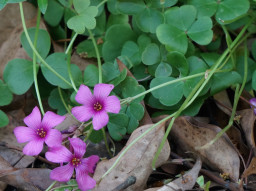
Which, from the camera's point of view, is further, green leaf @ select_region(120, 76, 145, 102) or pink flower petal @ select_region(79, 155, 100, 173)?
green leaf @ select_region(120, 76, 145, 102)

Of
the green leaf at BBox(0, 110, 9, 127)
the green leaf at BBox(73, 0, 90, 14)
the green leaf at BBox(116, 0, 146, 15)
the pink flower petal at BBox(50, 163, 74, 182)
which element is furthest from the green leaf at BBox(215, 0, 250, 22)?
the green leaf at BBox(0, 110, 9, 127)

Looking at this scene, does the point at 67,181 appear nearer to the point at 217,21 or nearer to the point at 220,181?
the point at 220,181

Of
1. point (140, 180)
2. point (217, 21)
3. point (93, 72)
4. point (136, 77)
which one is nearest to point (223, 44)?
point (217, 21)

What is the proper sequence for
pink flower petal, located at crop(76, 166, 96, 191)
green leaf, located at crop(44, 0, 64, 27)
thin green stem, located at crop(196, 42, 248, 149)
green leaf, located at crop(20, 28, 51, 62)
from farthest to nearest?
green leaf, located at crop(44, 0, 64, 27) < green leaf, located at crop(20, 28, 51, 62) < thin green stem, located at crop(196, 42, 248, 149) < pink flower petal, located at crop(76, 166, 96, 191)

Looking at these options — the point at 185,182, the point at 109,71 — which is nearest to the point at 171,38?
the point at 109,71

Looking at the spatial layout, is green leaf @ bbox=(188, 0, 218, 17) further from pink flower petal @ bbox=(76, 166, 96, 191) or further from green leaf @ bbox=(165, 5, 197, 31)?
pink flower petal @ bbox=(76, 166, 96, 191)

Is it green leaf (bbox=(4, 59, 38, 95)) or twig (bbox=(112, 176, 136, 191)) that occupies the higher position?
green leaf (bbox=(4, 59, 38, 95))
